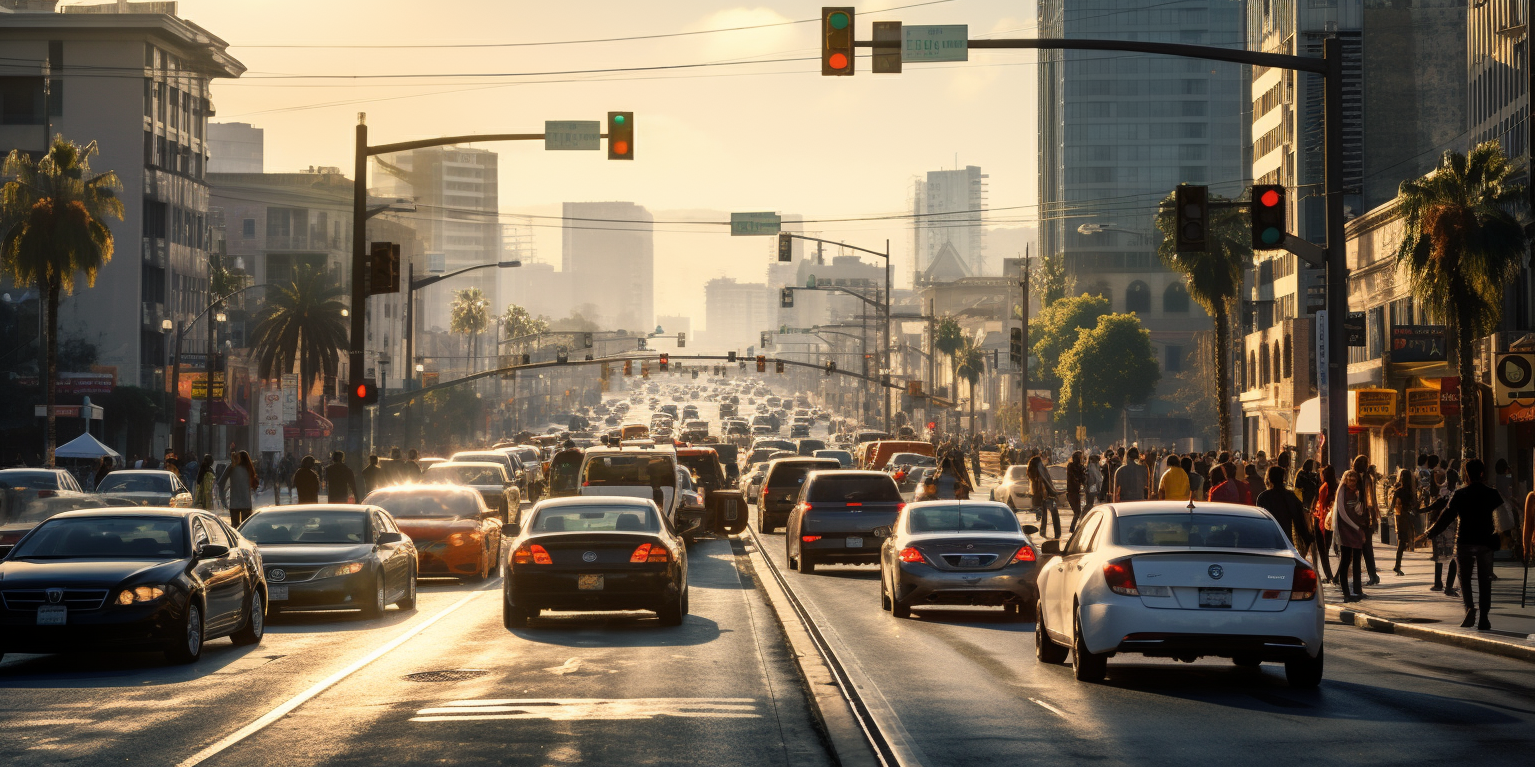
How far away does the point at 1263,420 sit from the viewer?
75812mm

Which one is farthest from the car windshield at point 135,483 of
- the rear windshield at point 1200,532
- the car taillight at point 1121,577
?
the car taillight at point 1121,577

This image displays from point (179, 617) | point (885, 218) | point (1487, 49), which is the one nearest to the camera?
point (179, 617)

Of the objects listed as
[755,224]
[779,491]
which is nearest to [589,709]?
[779,491]

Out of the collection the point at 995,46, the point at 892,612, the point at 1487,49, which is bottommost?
the point at 892,612

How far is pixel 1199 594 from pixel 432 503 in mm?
15950

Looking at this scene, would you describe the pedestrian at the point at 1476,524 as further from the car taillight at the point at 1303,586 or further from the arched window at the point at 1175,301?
the arched window at the point at 1175,301

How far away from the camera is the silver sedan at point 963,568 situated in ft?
69.6

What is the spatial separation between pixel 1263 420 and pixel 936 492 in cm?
4520

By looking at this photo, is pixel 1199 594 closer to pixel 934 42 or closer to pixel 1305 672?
pixel 1305 672

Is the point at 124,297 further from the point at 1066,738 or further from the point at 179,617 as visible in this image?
the point at 1066,738

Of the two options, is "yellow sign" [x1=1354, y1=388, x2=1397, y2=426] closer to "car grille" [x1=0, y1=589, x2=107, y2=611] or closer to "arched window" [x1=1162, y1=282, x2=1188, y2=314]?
"car grille" [x1=0, y1=589, x2=107, y2=611]

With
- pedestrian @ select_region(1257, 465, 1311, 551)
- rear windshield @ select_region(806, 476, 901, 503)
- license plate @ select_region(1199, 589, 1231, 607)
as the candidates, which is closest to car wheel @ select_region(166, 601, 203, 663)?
license plate @ select_region(1199, 589, 1231, 607)

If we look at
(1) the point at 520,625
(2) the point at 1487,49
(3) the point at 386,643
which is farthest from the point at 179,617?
(2) the point at 1487,49

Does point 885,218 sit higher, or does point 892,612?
point 885,218
